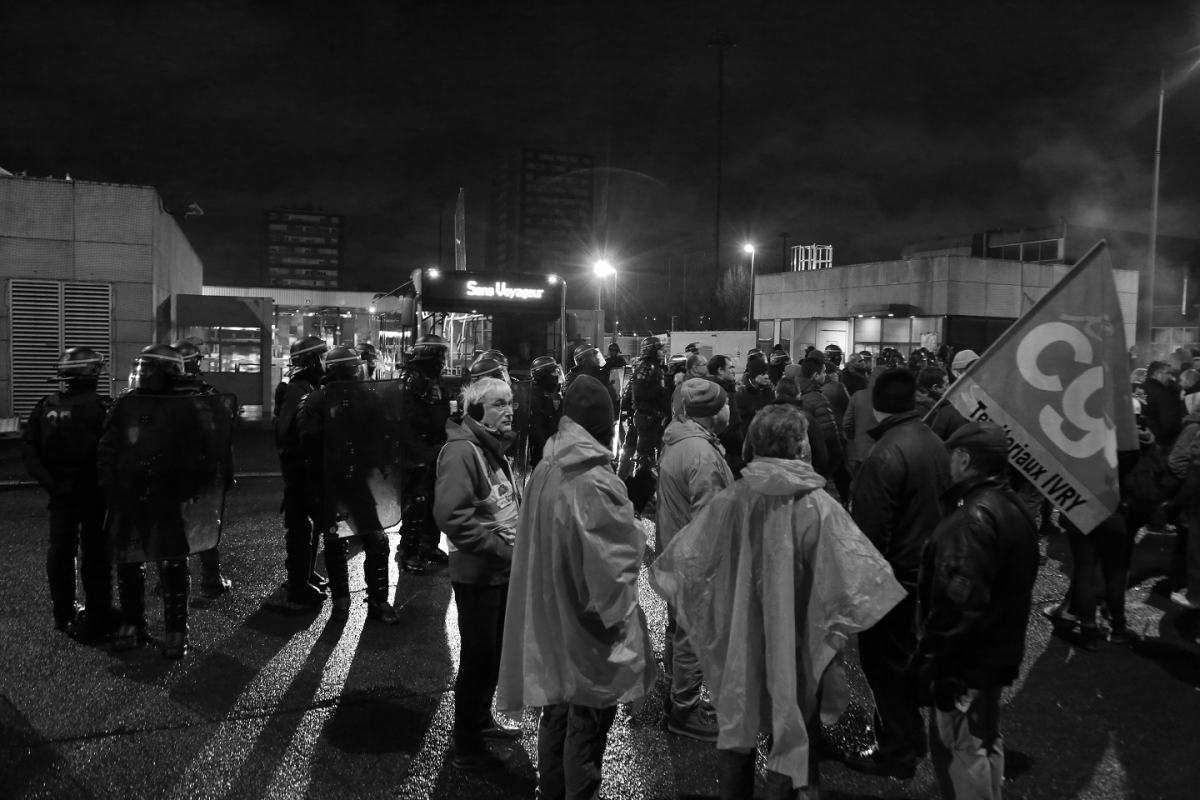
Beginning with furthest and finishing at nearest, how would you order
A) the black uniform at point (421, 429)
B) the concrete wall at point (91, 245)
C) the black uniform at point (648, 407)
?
the concrete wall at point (91, 245)
the black uniform at point (648, 407)
the black uniform at point (421, 429)

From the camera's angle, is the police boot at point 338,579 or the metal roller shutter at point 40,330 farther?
the metal roller shutter at point 40,330

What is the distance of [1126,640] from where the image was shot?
5.68 m

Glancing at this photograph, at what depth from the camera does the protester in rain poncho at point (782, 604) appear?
307 cm

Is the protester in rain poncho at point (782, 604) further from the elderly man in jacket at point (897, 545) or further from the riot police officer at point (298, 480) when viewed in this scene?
the riot police officer at point (298, 480)

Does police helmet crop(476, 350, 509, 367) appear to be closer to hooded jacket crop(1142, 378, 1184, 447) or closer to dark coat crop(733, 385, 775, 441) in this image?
dark coat crop(733, 385, 775, 441)

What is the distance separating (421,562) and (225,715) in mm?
2974

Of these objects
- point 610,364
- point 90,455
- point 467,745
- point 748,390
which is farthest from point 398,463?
point 610,364

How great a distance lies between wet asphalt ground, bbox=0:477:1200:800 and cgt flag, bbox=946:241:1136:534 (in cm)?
141

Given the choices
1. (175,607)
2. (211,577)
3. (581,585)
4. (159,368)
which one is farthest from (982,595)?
(211,577)

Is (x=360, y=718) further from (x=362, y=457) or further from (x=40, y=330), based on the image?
(x=40, y=330)

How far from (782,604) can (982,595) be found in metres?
0.74

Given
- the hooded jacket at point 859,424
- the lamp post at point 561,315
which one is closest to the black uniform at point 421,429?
the hooded jacket at point 859,424

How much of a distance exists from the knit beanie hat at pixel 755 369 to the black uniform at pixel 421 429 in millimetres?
3506

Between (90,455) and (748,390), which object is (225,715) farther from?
(748,390)
